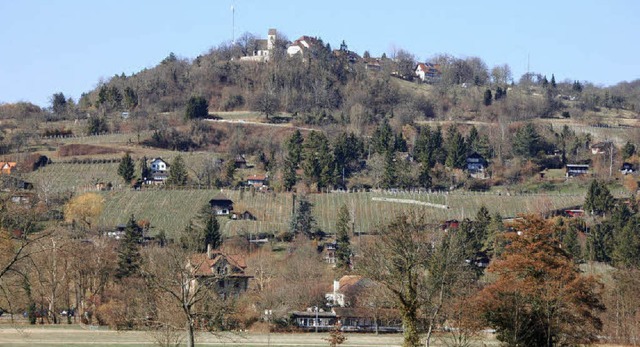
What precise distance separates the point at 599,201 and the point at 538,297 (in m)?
59.7

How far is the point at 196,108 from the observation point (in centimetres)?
14725

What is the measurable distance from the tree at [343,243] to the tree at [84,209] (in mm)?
21234

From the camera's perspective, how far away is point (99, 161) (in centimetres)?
12362

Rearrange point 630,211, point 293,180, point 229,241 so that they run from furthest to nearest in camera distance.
A: 1. point 293,180
2. point 630,211
3. point 229,241

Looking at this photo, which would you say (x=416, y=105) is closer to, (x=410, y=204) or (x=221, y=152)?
(x=221, y=152)

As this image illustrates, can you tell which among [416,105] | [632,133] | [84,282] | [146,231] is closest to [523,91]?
[416,105]

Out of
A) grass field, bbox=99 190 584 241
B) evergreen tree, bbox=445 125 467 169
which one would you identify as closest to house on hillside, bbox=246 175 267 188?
grass field, bbox=99 190 584 241

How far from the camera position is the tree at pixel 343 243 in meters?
82.6

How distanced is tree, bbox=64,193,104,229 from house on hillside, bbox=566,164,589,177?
5433 cm

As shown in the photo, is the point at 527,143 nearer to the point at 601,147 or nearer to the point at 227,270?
the point at 601,147

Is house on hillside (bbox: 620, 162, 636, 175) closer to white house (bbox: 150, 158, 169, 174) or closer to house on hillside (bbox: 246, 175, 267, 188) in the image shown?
house on hillside (bbox: 246, 175, 267, 188)

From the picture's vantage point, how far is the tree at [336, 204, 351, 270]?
8262 cm

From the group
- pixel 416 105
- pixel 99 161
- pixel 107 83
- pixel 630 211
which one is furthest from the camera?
pixel 107 83

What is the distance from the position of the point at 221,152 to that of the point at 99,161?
16941mm
